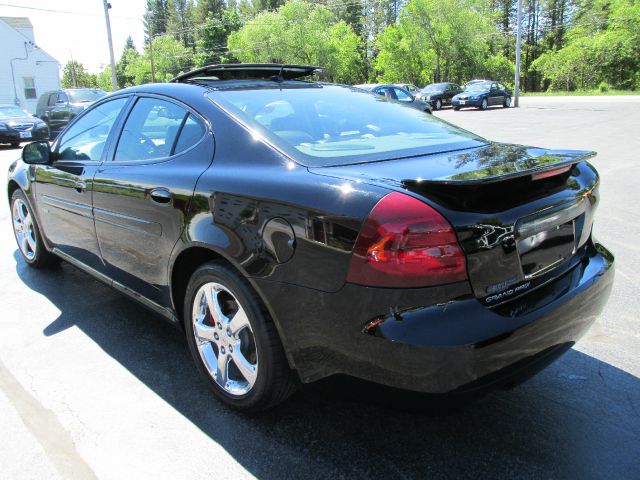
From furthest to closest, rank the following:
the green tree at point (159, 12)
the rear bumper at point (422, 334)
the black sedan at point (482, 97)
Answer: the green tree at point (159, 12)
the black sedan at point (482, 97)
the rear bumper at point (422, 334)

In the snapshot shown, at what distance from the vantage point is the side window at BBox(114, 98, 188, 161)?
2965 mm

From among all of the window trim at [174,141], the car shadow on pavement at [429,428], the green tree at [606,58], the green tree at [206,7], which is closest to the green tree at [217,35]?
the green tree at [206,7]

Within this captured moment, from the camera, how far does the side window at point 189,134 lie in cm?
279

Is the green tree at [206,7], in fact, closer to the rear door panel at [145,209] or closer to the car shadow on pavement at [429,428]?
the rear door panel at [145,209]

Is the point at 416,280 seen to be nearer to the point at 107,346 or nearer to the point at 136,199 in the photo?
the point at 136,199

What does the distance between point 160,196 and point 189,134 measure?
36 cm

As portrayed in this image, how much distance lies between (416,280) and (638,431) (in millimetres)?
1376

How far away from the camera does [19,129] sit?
56.3 feet

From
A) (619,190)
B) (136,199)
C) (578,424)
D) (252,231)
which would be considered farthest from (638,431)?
(619,190)

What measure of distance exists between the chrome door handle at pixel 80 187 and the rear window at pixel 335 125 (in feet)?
4.04

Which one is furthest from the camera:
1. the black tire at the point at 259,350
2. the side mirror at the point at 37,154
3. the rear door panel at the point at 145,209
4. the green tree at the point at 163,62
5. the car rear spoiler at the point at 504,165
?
the green tree at the point at 163,62

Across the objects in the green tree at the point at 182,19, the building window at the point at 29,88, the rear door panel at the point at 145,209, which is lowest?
the rear door panel at the point at 145,209

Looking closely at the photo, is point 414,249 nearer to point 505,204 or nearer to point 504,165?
point 505,204

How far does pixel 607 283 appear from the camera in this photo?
2508 mm
